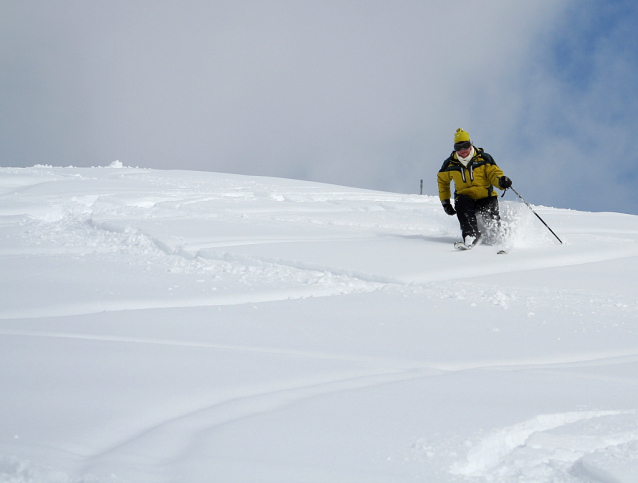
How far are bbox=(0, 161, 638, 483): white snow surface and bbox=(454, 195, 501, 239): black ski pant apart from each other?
202 mm

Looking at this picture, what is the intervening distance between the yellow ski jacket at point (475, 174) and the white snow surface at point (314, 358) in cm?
40

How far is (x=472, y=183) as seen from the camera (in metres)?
6.14

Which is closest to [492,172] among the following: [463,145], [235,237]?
[463,145]

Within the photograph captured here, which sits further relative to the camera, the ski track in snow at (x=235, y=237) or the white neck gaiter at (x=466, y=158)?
the white neck gaiter at (x=466, y=158)

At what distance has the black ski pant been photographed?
5.99 metres

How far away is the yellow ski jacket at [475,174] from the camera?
6055 millimetres

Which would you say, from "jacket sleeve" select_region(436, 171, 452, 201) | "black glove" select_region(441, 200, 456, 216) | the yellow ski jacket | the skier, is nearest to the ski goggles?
the skier

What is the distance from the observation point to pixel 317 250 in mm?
5297

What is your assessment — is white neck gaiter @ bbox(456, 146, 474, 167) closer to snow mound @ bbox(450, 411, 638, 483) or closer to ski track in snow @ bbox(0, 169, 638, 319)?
ski track in snow @ bbox(0, 169, 638, 319)

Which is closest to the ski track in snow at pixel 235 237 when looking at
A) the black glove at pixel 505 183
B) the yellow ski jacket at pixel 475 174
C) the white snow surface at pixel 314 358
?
the white snow surface at pixel 314 358

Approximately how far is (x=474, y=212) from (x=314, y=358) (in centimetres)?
392

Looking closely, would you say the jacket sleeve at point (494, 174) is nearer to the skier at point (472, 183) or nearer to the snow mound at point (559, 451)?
the skier at point (472, 183)

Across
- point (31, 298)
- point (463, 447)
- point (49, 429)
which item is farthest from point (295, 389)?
point (31, 298)

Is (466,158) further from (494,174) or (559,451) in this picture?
(559,451)
